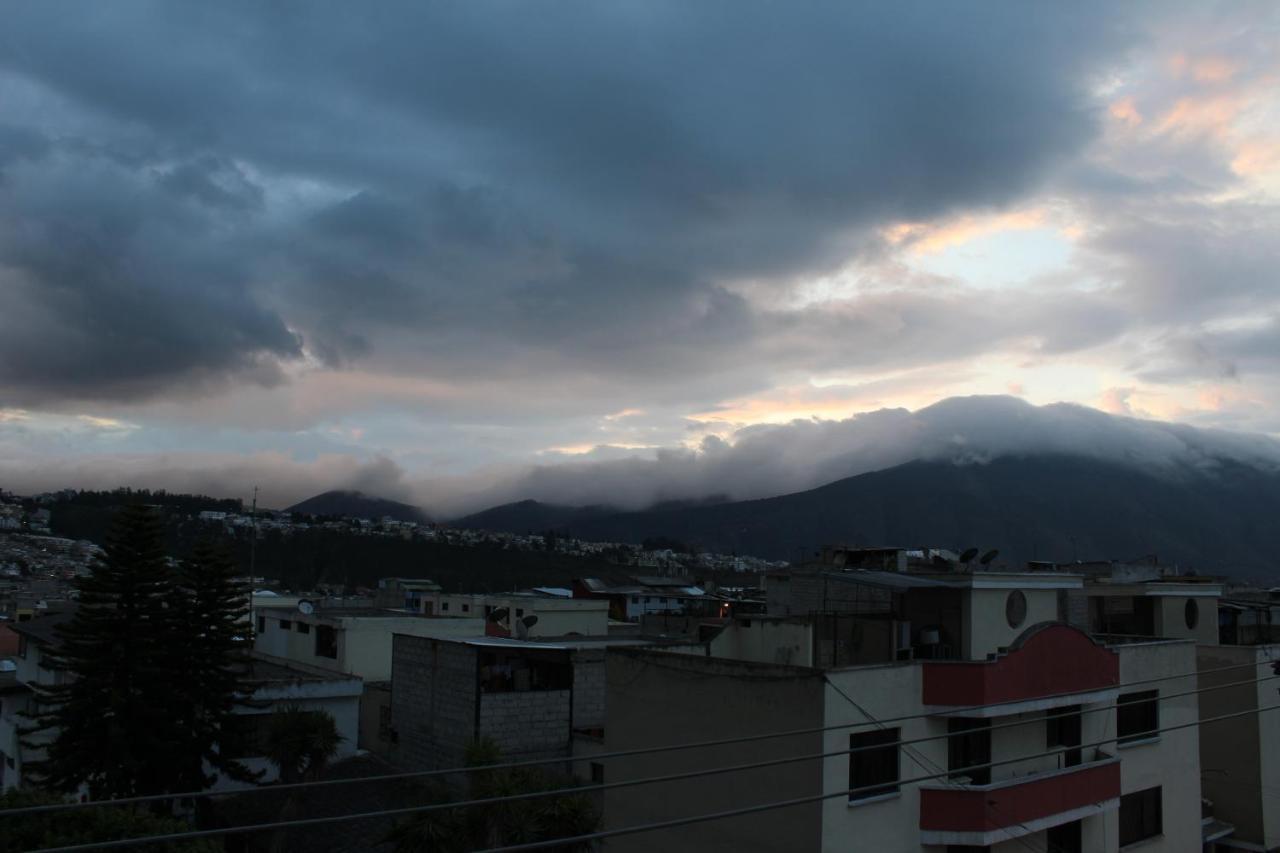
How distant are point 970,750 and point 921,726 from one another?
4.92ft

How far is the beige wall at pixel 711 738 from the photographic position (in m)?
16.4

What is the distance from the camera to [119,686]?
1081 inches

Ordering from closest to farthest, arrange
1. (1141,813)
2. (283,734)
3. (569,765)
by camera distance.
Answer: (1141,813), (283,734), (569,765)

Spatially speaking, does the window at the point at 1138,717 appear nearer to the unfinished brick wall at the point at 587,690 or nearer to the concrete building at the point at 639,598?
the unfinished brick wall at the point at 587,690

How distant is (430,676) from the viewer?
30.1m

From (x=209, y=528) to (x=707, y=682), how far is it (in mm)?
165376

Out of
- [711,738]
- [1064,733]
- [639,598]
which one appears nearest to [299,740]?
[711,738]

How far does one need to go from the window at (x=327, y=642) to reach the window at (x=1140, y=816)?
31.3m

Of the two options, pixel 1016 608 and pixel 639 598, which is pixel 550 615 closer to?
pixel 639 598

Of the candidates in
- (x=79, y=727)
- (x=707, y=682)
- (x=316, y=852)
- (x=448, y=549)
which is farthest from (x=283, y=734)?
(x=448, y=549)

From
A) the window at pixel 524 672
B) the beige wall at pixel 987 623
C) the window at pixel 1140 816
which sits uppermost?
the beige wall at pixel 987 623

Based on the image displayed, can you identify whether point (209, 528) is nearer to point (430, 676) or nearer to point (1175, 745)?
point (430, 676)

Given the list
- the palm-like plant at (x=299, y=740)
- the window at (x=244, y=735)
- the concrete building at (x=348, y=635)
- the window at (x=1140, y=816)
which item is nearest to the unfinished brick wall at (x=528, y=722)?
the palm-like plant at (x=299, y=740)

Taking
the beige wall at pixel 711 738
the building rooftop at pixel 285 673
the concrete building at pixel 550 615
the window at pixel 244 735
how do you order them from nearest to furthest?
the beige wall at pixel 711 738 → the window at pixel 244 735 → the building rooftop at pixel 285 673 → the concrete building at pixel 550 615
